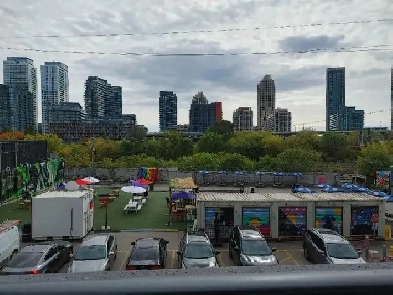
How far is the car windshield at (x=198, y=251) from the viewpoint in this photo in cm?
1198

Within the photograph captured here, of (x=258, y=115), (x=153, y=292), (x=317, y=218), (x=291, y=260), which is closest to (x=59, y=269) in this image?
(x=291, y=260)

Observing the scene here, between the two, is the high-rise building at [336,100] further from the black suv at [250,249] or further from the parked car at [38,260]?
the parked car at [38,260]

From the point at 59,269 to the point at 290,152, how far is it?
1297 inches

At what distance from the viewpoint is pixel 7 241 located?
13.5 metres

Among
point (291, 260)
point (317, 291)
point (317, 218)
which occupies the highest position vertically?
point (317, 291)

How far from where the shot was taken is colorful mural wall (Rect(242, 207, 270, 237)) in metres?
16.7

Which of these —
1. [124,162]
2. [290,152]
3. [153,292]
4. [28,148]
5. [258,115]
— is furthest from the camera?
[258,115]

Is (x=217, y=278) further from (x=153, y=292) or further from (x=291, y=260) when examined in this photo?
(x=291, y=260)

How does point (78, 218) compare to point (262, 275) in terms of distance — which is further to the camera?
point (78, 218)

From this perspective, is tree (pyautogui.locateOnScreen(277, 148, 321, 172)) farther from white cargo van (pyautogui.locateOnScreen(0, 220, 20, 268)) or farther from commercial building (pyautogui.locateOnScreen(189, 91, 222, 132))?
commercial building (pyautogui.locateOnScreen(189, 91, 222, 132))

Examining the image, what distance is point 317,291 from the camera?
1.59 m

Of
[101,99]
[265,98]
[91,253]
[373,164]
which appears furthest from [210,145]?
[265,98]

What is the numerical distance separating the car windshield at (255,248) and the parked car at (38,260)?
631cm

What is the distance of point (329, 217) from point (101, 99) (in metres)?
156
